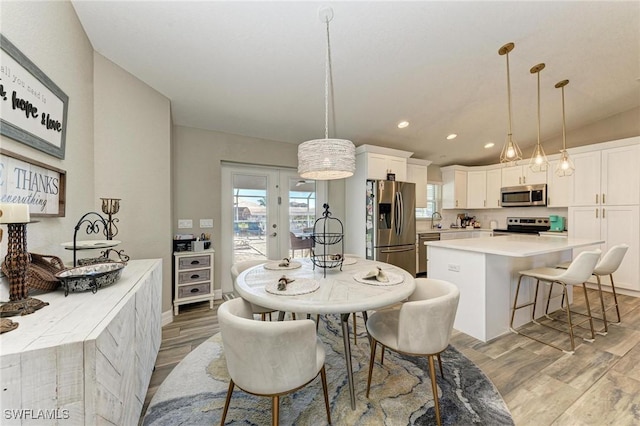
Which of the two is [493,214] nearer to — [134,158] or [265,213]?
[265,213]

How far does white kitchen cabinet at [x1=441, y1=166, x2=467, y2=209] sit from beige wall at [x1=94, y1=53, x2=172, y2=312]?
5384 mm

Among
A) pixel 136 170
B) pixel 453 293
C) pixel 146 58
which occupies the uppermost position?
pixel 146 58

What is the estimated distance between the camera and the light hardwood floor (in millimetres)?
1551

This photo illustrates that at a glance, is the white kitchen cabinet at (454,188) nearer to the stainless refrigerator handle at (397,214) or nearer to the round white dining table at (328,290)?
the stainless refrigerator handle at (397,214)

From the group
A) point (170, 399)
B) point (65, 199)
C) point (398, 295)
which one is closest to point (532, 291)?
point (398, 295)

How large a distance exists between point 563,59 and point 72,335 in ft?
15.1

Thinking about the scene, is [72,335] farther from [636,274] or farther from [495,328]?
[636,274]

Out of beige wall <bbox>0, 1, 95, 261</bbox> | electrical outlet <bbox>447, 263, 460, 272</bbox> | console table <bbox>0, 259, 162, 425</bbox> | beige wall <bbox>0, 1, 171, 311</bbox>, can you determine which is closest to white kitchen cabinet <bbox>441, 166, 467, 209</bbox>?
electrical outlet <bbox>447, 263, 460, 272</bbox>

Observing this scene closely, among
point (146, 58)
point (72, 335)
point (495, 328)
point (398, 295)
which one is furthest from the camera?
point (495, 328)

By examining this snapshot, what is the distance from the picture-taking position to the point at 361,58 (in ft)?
8.20

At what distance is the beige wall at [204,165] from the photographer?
3402 mm

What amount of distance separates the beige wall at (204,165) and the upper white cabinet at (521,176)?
15.7 feet

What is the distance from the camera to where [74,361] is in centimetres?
83

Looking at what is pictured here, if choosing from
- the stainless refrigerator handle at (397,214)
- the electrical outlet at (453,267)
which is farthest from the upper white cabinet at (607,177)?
the electrical outlet at (453,267)
